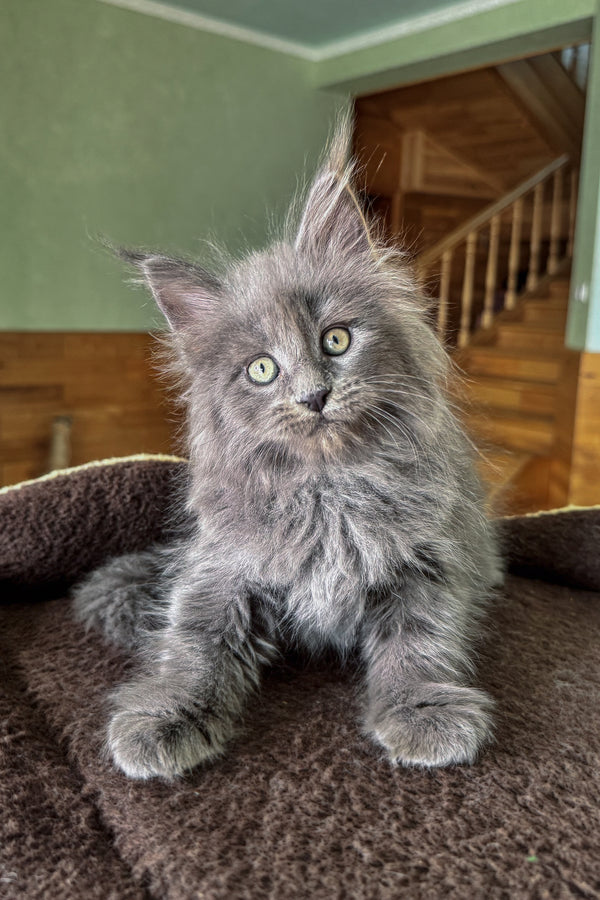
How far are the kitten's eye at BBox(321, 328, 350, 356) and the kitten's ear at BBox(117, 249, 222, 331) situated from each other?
0.59 ft

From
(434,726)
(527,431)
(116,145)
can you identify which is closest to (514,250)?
(527,431)

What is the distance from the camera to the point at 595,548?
1377 mm

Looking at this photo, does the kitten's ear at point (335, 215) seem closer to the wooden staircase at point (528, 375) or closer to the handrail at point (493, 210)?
the wooden staircase at point (528, 375)

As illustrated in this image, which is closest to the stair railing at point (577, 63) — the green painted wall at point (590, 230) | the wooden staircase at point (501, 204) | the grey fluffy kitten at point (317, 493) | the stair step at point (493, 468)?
the wooden staircase at point (501, 204)

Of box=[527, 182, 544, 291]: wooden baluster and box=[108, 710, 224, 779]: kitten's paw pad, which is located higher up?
box=[527, 182, 544, 291]: wooden baluster

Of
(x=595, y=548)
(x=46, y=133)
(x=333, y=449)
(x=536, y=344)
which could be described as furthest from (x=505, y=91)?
(x=333, y=449)

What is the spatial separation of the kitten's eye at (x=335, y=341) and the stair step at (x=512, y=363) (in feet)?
13.0

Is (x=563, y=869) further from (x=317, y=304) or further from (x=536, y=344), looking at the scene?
(x=536, y=344)

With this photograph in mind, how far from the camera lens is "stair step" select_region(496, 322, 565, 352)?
5137 millimetres

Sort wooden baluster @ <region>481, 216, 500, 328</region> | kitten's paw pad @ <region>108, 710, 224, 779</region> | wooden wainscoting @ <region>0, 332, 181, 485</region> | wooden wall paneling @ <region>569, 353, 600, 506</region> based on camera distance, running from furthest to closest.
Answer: wooden baluster @ <region>481, 216, 500, 328</region>
wooden wainscoting @ <region>0, 332, 181, 485</region>
wooden wall paneling @ <region>569, 353, 600, 506</region>
kitten's paw pad @ <region>108, 710, 224, 779</region>

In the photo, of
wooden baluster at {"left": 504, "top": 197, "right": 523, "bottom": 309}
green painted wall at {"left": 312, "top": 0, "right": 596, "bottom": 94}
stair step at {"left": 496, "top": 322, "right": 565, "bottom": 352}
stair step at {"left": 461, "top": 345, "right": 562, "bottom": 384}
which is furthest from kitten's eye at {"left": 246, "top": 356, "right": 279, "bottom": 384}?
wooden baluster at {"left": 504, "top": 197, "right": 523, "bottom": 309}

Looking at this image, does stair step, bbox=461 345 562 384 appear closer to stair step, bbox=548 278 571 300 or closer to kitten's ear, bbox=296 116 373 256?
stair step, bbox=548 278 571 300

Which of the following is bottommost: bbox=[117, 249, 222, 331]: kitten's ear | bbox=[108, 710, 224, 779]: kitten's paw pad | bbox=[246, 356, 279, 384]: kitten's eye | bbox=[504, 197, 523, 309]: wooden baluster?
bbox=[108, 710, 224, 779]: kitten's paw pad

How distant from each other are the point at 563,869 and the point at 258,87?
4.75 meters
